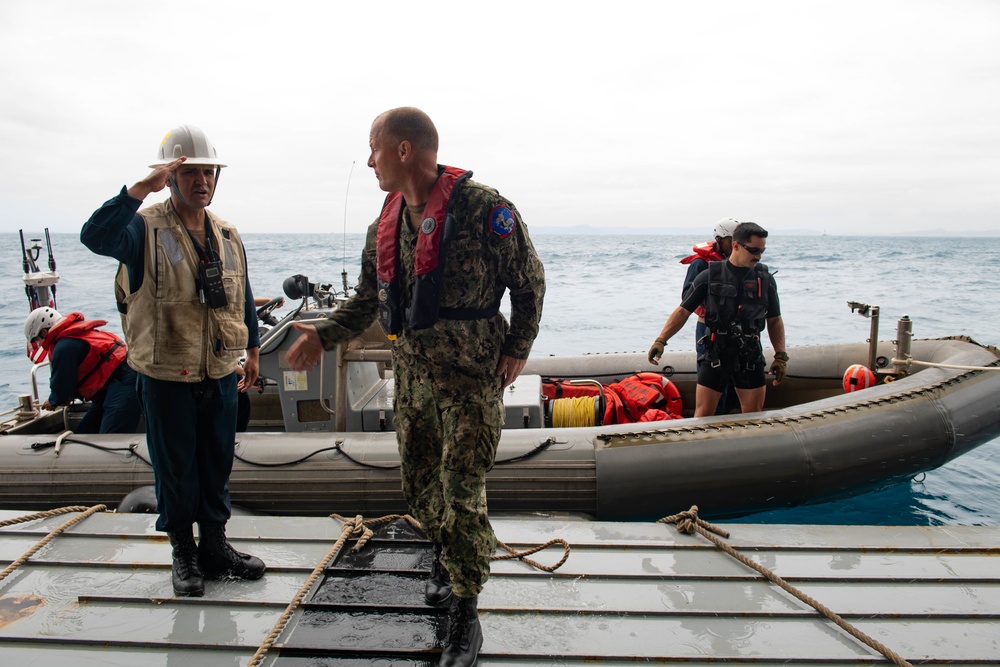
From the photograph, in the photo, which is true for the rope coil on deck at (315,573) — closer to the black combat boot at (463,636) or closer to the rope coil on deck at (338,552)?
the rope coil on deck at (338,552)

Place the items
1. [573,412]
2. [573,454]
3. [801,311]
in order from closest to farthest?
[573,454], [573,412], [801,311]

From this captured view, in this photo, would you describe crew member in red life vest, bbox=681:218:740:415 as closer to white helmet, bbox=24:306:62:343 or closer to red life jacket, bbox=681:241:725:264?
red life jacket, bbox=681:241:725:264

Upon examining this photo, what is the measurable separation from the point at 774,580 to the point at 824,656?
38 cm

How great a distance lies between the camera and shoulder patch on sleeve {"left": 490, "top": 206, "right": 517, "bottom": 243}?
1828mm

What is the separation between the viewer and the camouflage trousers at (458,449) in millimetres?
1832

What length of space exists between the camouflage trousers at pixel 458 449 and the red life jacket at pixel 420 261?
6.2 inches

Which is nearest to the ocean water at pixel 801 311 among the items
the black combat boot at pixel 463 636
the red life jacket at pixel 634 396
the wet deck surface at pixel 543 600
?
the red life jacket at pixel 634 396

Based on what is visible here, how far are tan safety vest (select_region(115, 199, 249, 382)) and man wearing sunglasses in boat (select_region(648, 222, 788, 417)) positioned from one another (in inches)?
105

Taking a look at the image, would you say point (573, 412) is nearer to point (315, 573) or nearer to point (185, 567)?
point (315, 573)

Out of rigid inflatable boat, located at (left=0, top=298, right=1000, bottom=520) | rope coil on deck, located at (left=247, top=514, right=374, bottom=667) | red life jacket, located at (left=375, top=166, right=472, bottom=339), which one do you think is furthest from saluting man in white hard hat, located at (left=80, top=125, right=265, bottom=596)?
rigid inflatable boat, located at (left=0, top=298, right=1000, bottom=520)

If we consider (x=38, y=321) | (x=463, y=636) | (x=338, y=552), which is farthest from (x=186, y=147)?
(x=38, y=321)

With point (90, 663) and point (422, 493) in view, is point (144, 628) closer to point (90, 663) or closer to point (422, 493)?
point (90, 663)

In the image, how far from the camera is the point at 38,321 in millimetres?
4355

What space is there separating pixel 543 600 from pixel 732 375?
2.56 meters
